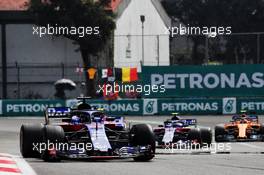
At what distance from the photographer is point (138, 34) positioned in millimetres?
51938

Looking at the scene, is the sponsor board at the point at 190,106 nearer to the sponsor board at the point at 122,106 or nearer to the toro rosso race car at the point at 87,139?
the sponsor board at the point at 122,106

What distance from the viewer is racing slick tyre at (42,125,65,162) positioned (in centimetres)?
1447

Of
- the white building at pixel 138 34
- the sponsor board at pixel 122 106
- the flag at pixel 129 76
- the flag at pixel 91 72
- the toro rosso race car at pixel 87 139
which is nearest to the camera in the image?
the toro rosso race car at pixel 87 139

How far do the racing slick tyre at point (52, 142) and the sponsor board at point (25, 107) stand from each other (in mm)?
23183

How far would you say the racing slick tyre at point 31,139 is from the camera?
14719 millimetres

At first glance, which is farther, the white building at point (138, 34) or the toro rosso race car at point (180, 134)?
the white building at point (138, 34)

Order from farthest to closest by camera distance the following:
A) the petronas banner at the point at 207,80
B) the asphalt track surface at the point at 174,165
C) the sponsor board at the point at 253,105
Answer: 1. the petronas banner at the point at 207,80
2. the sponsor board at the point at 253,105
3. the asphalt track surface at the point at 174,165

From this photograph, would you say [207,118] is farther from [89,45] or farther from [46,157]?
[46,157]

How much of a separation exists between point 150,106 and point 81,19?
11.1 metres

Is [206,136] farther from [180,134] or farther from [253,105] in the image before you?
[253,105]

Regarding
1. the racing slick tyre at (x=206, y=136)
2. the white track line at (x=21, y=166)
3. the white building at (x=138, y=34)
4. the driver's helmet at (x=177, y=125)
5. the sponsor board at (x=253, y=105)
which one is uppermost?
the white building at (x=138, y=34)

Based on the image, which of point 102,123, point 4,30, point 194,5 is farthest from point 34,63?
point 102,123

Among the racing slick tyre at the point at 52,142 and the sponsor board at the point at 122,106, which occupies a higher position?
the sponsor board at the point at 122,106

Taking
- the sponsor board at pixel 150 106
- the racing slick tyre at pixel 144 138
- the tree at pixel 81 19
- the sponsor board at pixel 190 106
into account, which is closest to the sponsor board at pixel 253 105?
the sponsor board at pixel 190 106
